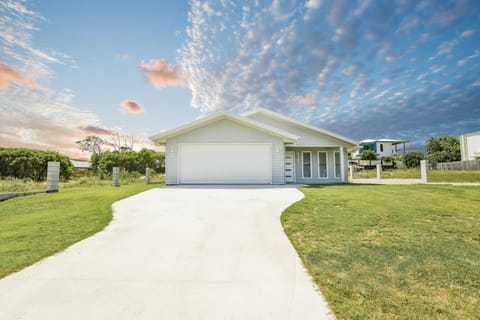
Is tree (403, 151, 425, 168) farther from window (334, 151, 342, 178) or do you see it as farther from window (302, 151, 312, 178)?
window (302, 151, 312, 178)

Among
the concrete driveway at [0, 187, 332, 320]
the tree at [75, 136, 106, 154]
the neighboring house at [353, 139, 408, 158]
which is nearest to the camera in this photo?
the concrete driveway at [0, 187, 332, 320]

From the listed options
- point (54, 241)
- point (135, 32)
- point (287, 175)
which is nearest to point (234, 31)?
point (135, 32)

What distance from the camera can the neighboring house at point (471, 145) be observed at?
86.9 ft

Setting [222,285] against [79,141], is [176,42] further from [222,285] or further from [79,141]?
[79,141]

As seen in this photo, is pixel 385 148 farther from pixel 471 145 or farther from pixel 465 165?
pixel 465 165

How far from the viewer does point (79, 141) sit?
4578 centimetres

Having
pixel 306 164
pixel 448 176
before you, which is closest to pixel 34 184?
pixel 306 164

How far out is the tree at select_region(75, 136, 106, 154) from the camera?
45.3 metres

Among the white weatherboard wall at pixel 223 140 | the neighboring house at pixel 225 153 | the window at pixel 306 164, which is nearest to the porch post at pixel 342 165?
the window at pixel 306 164

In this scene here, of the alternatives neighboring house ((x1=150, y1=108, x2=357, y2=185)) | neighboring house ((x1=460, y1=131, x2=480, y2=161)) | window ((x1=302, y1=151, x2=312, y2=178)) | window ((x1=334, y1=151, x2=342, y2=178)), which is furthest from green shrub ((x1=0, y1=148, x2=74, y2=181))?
neighboring house ((x1=460, y1=131, x2=480, y2=161))

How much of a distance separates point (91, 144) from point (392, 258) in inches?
2129

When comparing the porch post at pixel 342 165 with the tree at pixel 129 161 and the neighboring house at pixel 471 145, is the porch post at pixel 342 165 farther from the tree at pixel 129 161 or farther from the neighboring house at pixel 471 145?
the neighboring house at pixel 471 145

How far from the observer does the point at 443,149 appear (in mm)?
39125

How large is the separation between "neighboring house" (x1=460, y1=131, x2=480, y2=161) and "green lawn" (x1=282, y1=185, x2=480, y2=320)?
98.4 ft
